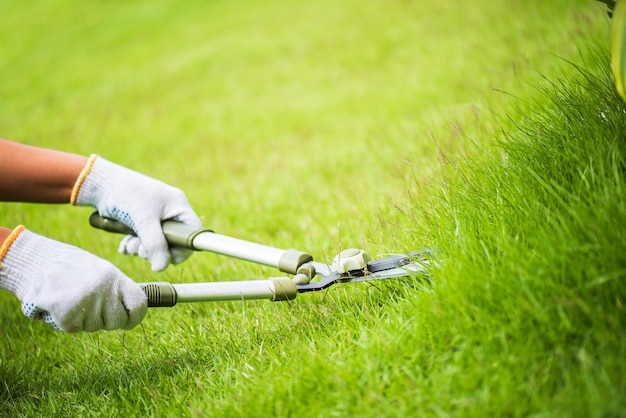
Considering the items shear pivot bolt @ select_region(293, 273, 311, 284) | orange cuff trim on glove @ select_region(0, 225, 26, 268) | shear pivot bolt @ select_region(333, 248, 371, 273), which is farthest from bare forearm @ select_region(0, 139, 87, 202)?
shear pivot bolt @ select_region(333, 248, 371, 273)

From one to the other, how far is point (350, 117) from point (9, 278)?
4.07 m

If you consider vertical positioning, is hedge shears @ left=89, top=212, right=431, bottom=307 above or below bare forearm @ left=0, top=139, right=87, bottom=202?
below

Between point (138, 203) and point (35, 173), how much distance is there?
48 cm

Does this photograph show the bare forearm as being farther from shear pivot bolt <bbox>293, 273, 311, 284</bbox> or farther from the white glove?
shear pivot bolt <bbox>293, 273, 311, 284</bbox>

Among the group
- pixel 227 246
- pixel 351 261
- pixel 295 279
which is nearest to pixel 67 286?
pixel 227 246

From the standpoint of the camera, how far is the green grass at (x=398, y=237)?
159 centimetres

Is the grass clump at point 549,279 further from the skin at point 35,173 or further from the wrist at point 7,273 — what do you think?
the skin at point 35,173

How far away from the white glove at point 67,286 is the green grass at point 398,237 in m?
0.32

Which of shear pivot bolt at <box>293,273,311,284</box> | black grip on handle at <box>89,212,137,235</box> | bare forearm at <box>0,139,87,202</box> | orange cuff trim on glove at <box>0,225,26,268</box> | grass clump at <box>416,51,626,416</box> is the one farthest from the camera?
black grip on handle at <box>89,212,137,235</box>

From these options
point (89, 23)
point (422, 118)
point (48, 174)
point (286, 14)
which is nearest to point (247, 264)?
point (48, 174)

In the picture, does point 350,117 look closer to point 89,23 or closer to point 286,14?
point 286,14

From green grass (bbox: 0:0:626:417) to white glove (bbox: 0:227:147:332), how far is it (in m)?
0.32

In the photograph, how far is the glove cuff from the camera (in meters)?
2.02

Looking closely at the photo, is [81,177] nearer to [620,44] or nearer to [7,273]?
[7,273]
